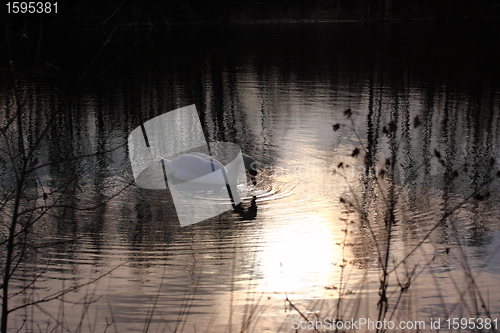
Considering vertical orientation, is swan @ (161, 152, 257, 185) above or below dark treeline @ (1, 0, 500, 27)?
below

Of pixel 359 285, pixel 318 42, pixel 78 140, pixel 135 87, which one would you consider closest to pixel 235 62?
pixel 135 87

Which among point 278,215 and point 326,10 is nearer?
point 278,215

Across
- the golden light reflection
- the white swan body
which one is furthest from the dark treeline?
the golden light reflection

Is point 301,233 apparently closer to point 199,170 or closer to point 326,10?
point 199,170

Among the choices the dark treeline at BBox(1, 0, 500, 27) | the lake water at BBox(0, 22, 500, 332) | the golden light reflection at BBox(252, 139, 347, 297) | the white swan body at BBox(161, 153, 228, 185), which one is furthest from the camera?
the dark treeline at BBox(1, 0, 500, 27)

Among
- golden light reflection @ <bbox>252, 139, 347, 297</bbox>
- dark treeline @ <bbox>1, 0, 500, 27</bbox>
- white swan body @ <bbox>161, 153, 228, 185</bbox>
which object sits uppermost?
dark treeline @ <bbox>1, 0, 500, 27</bbox>

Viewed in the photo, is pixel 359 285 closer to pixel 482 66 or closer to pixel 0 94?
pixel 0 94

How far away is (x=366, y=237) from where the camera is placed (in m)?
5.95

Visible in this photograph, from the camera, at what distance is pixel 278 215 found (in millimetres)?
6512

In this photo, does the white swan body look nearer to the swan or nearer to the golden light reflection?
the swan

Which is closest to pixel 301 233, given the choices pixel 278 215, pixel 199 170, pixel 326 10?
pixel 278 215

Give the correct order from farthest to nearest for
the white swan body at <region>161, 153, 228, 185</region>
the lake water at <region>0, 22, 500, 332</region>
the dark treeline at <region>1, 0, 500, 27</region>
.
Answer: the dark treeline at <region>1, 0, 500, 27</region>
the white swan body at <region>161, 153, 228, 185</region>
the lake water at <region>0, 22, 500, 332</region>

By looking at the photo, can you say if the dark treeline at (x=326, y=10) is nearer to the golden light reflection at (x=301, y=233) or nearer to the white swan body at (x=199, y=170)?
the white swan body at (x=199, y=170)

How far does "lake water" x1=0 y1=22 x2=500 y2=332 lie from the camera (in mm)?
4473
